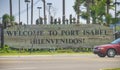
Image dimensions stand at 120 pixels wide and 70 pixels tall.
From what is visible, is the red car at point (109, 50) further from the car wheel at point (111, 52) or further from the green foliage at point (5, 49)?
the green foliage at point (5, 49)

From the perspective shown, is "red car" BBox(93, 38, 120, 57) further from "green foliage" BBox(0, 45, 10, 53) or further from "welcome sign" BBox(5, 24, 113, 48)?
"green foliage" BBox(0, 45, 10, 53)

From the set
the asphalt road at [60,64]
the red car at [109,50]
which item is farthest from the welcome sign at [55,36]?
the asphalt road at [60,64]

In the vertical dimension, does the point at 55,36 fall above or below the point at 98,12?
below

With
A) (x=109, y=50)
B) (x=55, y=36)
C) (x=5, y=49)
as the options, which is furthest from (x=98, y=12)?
(x=109, y=50)

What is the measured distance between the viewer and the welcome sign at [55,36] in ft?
141

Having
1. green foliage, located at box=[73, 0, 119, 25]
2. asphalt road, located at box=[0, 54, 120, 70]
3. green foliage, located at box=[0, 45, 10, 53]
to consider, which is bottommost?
green foliage, located at box=[0, 45, 10, 53]

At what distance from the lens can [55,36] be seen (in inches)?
1714

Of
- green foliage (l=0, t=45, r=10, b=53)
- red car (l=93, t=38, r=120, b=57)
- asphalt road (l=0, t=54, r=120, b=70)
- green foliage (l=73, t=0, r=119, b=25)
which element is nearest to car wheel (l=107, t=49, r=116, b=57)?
red car (l=93, t=38, r=120, b=57)

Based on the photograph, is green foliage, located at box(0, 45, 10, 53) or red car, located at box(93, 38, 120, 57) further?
green foliage, located at box(0, 45, 10, 53)

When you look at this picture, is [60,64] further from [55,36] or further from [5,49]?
[55,36]

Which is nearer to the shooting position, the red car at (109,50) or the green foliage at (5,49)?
the red car at (109,50)

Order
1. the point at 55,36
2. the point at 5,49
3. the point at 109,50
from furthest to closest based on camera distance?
1. the point at 55,36
2. the point at 5,49
3. the point at 109,50

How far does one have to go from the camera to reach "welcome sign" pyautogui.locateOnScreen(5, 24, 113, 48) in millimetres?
43125

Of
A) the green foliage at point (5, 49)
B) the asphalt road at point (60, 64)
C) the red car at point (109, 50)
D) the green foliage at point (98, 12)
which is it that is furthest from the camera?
the green foliage at point (98, 12)
